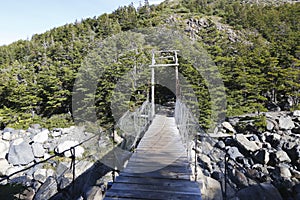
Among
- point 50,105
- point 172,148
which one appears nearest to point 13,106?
point 50,105

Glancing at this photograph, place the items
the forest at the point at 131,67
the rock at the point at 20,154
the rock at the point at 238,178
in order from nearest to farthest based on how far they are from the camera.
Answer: the rock at the point at 238,178 → the rock at the point at 20,154 → the forest at the point at 131,67

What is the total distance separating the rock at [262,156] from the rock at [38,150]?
7240mm

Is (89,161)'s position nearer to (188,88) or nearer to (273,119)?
(188,88)

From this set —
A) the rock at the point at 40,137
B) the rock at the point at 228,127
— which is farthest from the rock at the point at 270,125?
the rock at the point at 40,137

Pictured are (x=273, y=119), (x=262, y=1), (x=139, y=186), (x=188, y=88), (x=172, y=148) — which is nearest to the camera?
(x=139, y=186)

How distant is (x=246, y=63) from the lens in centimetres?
1188

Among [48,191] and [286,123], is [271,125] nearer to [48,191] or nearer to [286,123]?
[286,123]

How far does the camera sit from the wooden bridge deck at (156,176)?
204cm

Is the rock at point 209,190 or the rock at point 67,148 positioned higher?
the rock at point 209,190

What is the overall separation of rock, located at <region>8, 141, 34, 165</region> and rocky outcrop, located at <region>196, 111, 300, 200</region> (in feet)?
19.6

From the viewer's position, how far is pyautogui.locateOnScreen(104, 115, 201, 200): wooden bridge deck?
204cm

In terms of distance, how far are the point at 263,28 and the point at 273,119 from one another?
45.4 feet

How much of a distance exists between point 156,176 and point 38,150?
752 cm

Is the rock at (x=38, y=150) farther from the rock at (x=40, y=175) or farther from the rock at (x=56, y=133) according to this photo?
the rock at (x=40, y=175)
